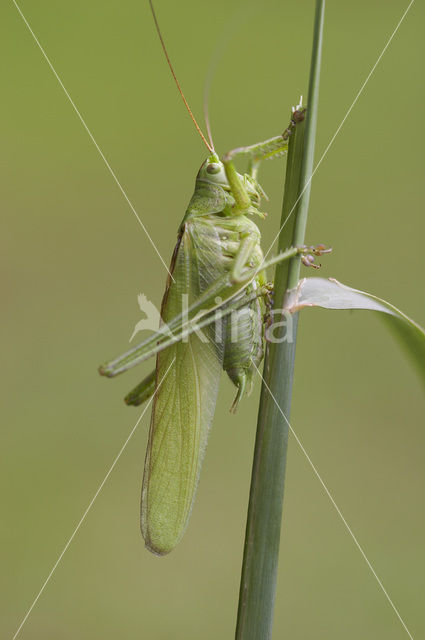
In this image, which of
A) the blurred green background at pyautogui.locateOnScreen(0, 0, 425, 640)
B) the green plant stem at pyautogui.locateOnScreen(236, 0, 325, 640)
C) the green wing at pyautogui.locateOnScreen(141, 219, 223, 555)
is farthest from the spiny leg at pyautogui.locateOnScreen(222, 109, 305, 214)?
the blurred green background at pyautogui.locateOnScreen(0, 0, 425, 640)

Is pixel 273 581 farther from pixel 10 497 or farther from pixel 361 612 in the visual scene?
pixel 10 497

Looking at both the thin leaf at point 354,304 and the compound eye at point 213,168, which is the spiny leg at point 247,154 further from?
the thin leaf at point 354,304

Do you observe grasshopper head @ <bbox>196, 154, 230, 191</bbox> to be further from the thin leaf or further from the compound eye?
the thin leaf

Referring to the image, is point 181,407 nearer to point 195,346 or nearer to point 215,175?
point 195,346

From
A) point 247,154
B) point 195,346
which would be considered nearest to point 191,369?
point 195,346

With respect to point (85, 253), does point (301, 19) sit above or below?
above

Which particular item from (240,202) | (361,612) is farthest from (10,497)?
(240,202)
